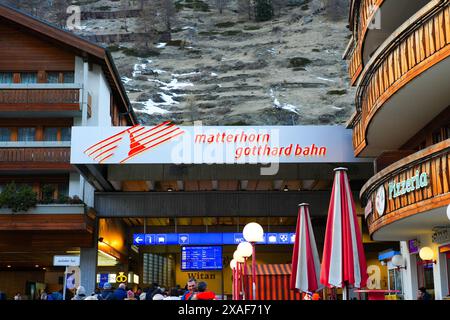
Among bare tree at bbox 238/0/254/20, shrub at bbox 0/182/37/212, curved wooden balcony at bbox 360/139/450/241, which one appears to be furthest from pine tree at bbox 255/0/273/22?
curved wooden balcony at bbox 360/139/450/241

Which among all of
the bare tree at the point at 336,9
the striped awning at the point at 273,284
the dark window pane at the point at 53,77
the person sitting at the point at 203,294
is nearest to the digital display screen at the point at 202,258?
the striped awning at the point at 273,284

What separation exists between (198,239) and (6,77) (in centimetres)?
1152

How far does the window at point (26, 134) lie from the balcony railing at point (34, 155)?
1.44 metres

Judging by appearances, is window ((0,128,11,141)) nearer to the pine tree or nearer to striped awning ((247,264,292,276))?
striped awning ((247,264,292,276))

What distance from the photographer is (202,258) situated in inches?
1021

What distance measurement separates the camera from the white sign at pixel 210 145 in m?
22.8

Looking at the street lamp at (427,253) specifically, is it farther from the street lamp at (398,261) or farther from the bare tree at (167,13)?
the bare tree at (167,13)

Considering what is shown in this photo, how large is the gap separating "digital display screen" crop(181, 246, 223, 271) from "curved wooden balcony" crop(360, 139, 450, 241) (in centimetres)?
859

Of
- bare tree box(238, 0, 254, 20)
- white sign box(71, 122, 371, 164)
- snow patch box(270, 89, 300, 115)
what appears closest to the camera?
white sign box(71, 122, 371, 164)

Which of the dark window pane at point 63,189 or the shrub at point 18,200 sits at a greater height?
the dark window pane at point 63,189

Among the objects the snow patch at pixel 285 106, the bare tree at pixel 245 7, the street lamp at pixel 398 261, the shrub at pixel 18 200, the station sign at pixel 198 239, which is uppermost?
the bare tree at pixel 245 7

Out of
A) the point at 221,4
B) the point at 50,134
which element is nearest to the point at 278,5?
the point at 221,4

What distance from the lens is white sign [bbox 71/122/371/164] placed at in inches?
897
